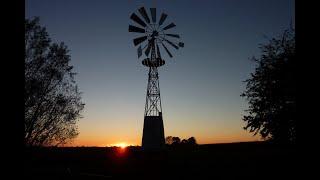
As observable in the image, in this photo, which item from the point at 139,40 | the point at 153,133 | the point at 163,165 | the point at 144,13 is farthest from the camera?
the point at 144,13

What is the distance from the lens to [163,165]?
77.5 ft

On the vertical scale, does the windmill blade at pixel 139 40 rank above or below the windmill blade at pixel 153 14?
below

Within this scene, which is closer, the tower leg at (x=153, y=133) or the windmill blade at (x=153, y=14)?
the tower leg at (x=153, y=133)

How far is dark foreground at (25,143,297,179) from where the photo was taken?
1789 centimetres

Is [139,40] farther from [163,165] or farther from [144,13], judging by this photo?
[163,165]

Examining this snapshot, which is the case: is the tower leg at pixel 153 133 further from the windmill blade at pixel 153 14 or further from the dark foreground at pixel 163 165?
the windmill blade at pixel 153 14

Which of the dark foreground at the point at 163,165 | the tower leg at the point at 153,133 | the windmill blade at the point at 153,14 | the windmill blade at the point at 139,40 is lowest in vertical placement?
the dark foreground at the point at 163,165

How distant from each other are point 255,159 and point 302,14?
2051cm

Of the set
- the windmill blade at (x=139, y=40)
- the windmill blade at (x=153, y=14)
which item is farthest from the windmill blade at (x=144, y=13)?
the windmill blade at (x=139, y=40)

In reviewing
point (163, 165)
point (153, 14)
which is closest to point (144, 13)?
point (153, 14)

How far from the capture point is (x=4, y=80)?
257 cm

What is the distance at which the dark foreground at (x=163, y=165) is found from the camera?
58.7ft

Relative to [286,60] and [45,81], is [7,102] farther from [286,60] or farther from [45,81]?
[286,60]

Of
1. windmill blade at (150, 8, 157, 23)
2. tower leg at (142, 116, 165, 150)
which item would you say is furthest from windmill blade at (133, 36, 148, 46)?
tower leg at (142, 116, 165, 150)
